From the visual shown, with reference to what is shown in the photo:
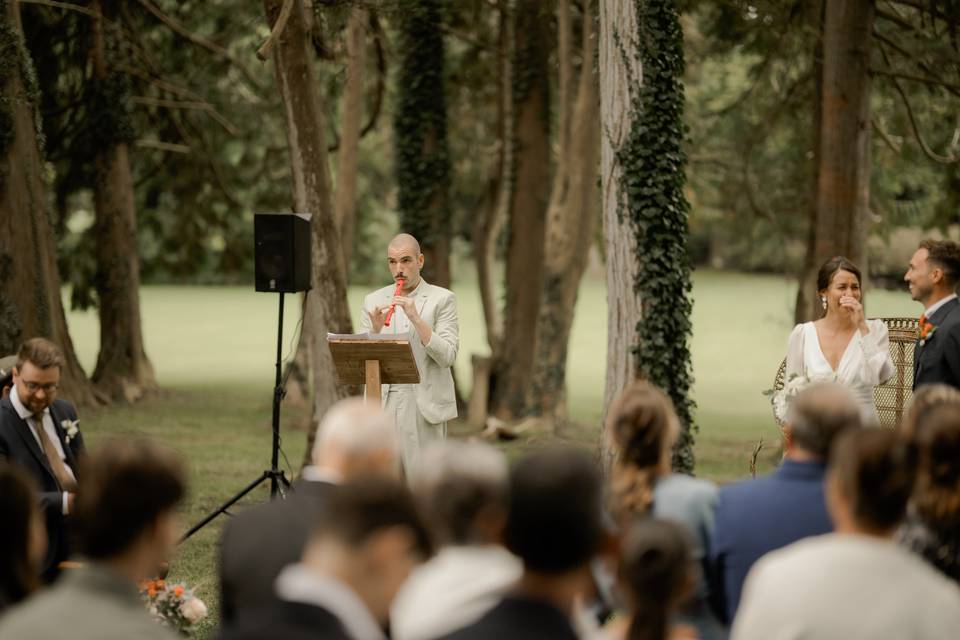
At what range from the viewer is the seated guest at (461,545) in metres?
2.89

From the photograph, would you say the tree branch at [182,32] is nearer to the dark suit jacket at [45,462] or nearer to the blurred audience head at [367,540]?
the dark suit jacket at [45,462]

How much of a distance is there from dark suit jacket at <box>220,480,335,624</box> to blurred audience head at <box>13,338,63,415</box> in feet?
7.21

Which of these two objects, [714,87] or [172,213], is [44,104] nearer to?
Result: [172,213]

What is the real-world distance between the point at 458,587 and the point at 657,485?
41.5 inches

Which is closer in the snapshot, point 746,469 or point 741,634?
point 741,634

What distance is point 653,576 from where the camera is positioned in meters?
2.85

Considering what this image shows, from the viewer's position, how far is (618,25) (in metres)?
9.68

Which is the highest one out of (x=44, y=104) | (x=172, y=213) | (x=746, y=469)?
(x=44, y=104)

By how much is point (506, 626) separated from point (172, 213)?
24.7 metres

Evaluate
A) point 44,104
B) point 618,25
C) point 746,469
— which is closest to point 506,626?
point 618,25

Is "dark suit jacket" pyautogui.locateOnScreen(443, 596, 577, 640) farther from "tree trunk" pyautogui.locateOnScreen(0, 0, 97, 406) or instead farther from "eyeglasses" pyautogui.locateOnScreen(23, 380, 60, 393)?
"tree trunk" pyautogui.locateOnScreen(0, 0, 97, 406)

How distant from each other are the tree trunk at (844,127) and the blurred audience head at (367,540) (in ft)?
35.4

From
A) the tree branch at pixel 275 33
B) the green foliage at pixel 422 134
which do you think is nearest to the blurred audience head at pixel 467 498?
the tree branch at pixel 275 33

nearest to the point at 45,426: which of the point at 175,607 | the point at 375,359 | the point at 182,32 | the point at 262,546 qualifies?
the point at 175,607
